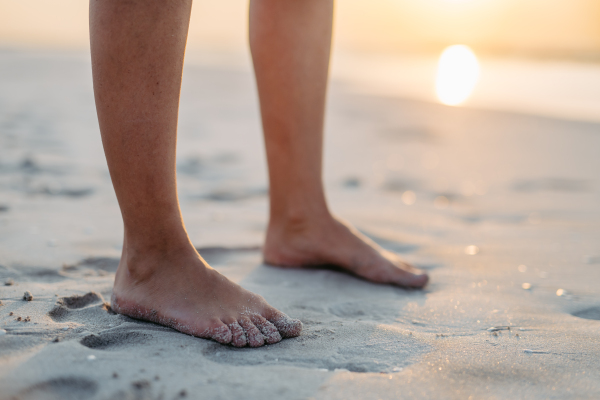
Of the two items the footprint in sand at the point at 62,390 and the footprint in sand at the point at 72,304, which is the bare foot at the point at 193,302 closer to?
the footprint in sand at the point at 72,304

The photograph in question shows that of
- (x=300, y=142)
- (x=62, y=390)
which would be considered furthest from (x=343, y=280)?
(x=62, y=390)

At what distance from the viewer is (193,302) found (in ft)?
3.71

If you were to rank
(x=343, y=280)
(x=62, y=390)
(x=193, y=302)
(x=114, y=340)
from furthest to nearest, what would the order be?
1. (x=343, y=280)
2. (x=193, y=302)
3. (x=114, y=340)
4. (x=62, y=390)

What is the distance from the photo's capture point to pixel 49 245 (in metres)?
1.59

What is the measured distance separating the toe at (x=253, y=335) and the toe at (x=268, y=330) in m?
0.01

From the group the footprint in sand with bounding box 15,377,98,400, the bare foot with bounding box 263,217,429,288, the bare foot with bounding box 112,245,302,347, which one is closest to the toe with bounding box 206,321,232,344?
the bare foot with bounding box 112,245,302,347

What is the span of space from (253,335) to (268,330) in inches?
1.4

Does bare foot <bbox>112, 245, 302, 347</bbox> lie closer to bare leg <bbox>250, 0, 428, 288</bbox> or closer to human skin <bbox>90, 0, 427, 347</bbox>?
human skin <bbox>90, 0, 427, 347</bbox>

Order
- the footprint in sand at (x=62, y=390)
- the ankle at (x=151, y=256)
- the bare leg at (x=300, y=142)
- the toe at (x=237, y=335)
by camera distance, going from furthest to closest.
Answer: the bare leg at (x=300, y=142)
the ankle at (x=151, y=256)
the toe at (x=237, y=335)
the footprint in sand at (x=62, y=390)

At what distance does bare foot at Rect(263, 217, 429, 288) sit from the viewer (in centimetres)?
160

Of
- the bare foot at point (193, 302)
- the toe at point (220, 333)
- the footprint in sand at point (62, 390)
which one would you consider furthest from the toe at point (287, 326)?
the footprint in sand at point (62, 390)

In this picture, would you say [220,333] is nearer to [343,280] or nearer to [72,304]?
[72,304]

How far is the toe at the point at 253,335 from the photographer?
1.05m

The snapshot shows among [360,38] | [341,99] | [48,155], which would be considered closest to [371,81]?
[341,99]
